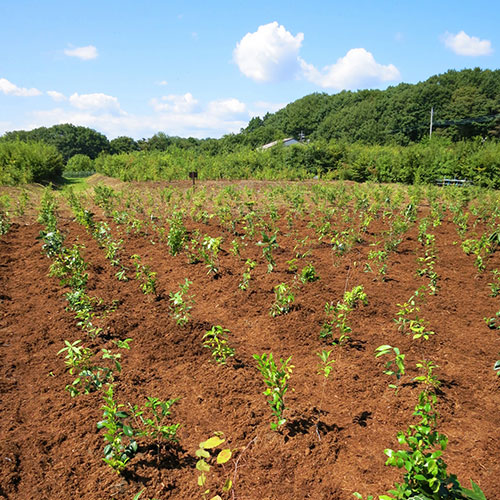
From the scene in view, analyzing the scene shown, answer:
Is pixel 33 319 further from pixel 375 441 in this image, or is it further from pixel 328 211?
pixel 328 211

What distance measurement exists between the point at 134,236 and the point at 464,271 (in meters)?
5.65

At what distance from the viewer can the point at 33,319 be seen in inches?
159

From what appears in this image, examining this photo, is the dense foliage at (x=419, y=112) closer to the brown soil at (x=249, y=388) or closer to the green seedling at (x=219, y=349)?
the brown soil at (x=249, y=388)

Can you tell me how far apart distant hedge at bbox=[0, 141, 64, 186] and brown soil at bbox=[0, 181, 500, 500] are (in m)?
11.4

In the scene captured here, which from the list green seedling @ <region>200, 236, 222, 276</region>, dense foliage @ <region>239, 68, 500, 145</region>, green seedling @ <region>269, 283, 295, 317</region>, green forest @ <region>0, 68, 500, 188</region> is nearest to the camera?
green seedling @ <region>269, 283, 295, 317</region>

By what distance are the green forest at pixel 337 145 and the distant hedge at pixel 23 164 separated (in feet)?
0.16

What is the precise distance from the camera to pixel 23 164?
16.1 metres

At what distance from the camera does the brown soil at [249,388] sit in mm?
2113

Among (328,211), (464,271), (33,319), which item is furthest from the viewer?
(328,211)

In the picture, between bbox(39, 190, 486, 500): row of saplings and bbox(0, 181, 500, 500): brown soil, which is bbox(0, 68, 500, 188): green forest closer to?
bbox(0, 181, 500, 500): brown soil

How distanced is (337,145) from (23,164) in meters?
16.0

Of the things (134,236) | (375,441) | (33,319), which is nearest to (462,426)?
(375,441)

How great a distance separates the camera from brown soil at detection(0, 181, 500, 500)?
2.11 metres

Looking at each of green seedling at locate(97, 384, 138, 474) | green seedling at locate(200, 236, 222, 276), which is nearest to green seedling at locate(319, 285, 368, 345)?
green seedling at locate(200, 236, 222, 276)
